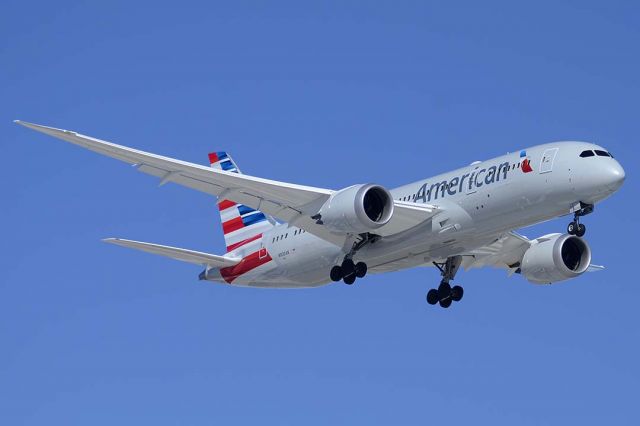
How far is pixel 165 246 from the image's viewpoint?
45.7 m

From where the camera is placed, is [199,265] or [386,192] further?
[199,265]

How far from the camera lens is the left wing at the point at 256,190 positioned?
1631 inches

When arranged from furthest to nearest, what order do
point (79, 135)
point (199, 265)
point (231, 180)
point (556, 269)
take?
point (199, 265) → point (556, 269) → point (231, 180) → point (79, 135)

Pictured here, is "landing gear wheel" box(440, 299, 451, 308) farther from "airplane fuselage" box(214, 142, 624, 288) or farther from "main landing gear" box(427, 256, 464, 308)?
"airplane fuselage" box(214, 142, 624, 288)

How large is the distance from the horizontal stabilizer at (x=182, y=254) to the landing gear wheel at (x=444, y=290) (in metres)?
8.05

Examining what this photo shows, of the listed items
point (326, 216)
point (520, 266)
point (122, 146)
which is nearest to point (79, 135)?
point (122, 146)

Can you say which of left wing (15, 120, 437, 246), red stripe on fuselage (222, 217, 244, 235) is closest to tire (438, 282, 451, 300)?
left wing (15, 120, 437, 246)

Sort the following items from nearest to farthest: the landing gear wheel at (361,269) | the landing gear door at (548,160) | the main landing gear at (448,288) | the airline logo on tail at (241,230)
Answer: the landing gear door at (548,160) < the landing gear wheel at (361,269) < the main landing gear at (448,288) < the airline logo on tail at (241,230)

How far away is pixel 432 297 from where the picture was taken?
48688mm

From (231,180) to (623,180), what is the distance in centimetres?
1295

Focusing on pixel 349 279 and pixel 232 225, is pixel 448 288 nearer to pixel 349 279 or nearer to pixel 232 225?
pixel 349 279

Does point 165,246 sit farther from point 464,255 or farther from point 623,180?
point 623,180

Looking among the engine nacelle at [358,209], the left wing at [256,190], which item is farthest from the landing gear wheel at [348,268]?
the engine nacelle at [358,209]

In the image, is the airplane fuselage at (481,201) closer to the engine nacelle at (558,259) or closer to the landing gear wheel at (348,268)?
the landing gear wheel at (348,268)
